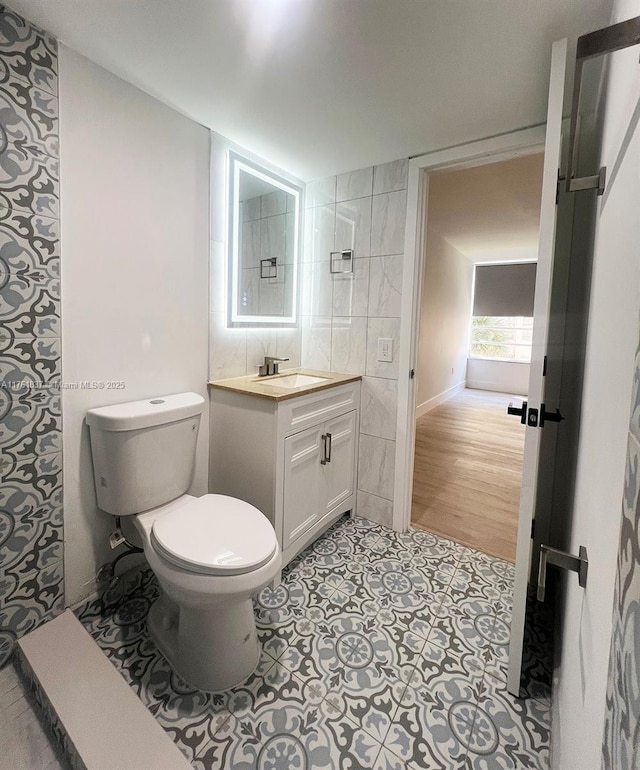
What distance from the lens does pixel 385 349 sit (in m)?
2.16

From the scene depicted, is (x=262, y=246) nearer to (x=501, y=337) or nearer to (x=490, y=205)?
(x=490, y=205)

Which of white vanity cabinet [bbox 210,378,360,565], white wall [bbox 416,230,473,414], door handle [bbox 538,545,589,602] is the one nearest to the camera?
door handle [bbox 538,545,589,602]

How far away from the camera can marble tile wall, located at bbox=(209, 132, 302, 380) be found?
1.88m

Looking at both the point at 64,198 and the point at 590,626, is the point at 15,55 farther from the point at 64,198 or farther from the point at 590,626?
the point at 590,626

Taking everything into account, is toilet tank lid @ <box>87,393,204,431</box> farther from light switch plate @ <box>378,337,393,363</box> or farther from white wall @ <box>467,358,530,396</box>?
white wall @ <box>467,358,530,396</box>

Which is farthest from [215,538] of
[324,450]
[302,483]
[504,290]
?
[504,290]

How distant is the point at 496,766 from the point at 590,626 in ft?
2.50

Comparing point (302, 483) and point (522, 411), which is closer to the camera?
point (522, 411)

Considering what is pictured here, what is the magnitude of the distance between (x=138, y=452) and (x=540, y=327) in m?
1.44

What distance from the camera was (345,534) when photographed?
7.09ft

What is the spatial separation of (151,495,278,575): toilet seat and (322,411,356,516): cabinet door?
68cm

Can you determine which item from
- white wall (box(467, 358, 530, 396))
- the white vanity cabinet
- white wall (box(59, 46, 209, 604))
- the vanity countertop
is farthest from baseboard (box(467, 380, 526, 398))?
white wall (box(59, 46, 209, 604))

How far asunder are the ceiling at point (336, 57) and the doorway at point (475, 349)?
1.73 ft

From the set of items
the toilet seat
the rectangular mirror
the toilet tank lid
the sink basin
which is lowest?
the toilet seat
